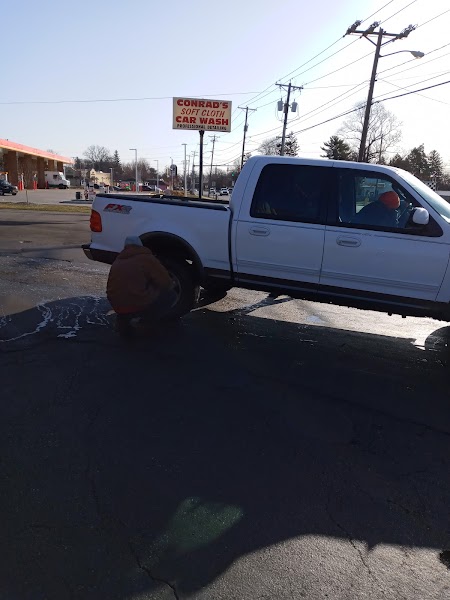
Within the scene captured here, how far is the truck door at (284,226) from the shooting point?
17.7 ft

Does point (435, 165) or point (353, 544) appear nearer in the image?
point (353, 544)

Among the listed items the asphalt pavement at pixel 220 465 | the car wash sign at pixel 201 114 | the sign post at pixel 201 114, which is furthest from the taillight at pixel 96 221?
the car wash sign at pixel 201 114

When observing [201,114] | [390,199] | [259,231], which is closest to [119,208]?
[259,231]

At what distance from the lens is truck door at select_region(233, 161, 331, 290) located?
5410mm

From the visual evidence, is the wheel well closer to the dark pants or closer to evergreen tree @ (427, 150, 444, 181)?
the dark pants

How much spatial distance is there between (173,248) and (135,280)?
2.84 ft

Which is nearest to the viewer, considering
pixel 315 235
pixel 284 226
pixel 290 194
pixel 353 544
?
pixel 353 544

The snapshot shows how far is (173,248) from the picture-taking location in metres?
6.13

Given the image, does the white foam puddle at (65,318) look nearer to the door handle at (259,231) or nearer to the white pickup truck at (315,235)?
the white pickup truck at (315,235)

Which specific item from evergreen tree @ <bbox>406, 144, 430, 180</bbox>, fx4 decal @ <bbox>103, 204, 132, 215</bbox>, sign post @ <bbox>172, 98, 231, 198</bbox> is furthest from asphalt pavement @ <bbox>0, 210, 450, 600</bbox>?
evergreen tree @ <bbox>406, 144, 430, 180</bbox>

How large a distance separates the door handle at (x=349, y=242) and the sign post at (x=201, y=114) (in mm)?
22206

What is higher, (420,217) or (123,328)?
(420,217)

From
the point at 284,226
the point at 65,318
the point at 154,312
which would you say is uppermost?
the point at 284,226

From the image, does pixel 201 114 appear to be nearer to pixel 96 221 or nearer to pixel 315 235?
pixel 96 221
